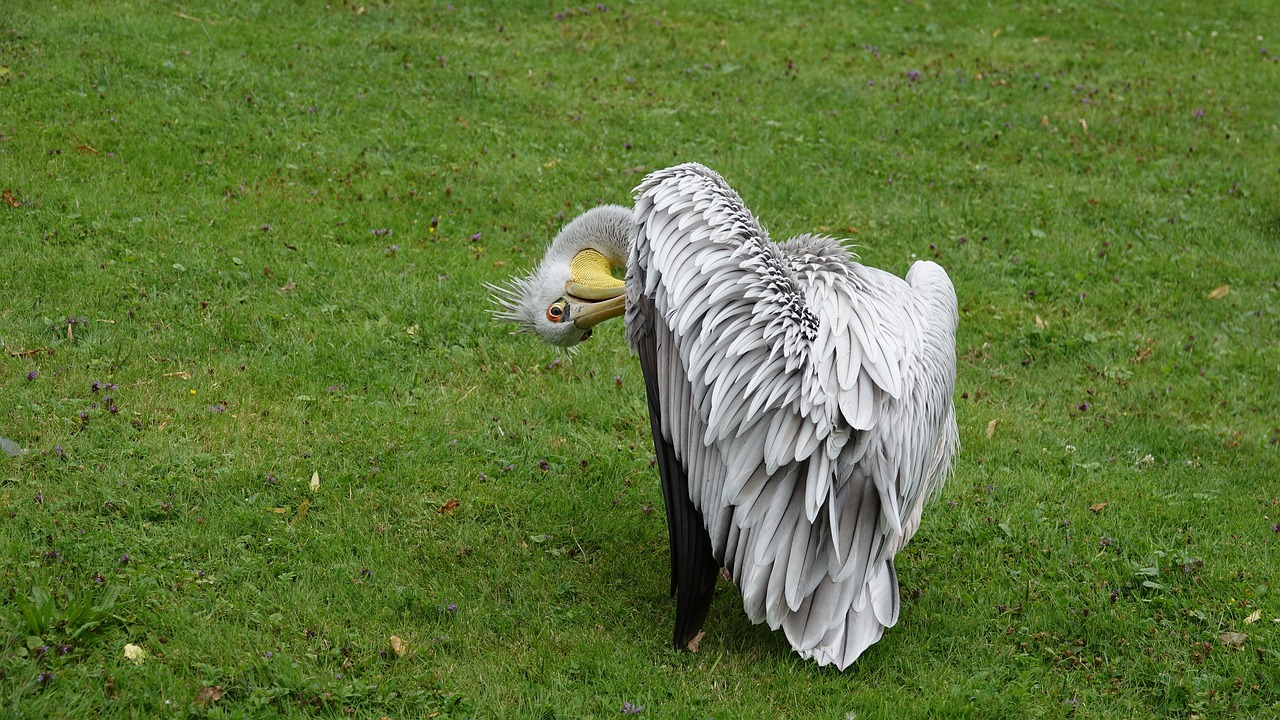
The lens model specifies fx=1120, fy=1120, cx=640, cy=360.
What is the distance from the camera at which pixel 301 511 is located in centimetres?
547

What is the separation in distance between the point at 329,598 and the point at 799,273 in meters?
2.48

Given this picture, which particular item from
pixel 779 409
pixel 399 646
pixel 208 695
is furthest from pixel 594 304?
pixel 208 695

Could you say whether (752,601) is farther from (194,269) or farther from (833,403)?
(194,269)

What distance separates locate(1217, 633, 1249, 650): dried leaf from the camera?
506cm

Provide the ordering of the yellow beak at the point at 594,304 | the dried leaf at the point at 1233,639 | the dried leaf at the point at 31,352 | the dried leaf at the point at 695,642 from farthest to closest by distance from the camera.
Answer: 1. the dried leaf at the point at 31,352
2. the yellow beak at the point at 594,304
3. the dried leaf at the point at 1233,639
4. the dried leaf at the point at 695,642

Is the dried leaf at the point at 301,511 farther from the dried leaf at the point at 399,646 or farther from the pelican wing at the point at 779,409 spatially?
the pelican wing at the point at 779,409

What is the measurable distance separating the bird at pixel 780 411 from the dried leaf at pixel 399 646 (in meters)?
1.16

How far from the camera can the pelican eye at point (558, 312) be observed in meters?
5.48

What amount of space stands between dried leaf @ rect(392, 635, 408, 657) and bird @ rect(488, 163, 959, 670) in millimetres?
1157

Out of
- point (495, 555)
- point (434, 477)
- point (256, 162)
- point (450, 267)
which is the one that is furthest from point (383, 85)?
point (495, 555)

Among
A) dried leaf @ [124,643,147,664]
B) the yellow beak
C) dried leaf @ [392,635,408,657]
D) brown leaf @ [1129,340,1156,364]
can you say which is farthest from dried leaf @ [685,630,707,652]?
brown leaf @ [1129,340,1156,364]

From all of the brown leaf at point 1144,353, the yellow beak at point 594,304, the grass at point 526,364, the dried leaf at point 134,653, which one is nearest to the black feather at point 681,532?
the grass at point 526,364

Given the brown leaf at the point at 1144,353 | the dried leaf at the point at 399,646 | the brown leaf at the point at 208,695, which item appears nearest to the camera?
the brown leaf at the point at 208,695

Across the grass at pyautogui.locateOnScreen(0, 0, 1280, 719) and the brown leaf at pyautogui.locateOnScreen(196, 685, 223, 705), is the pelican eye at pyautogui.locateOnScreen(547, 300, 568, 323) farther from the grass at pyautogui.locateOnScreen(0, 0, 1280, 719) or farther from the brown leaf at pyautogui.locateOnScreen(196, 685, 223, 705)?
the brown leaf at pyautogui.locateOnScreen(196, 685, 223, 705)
